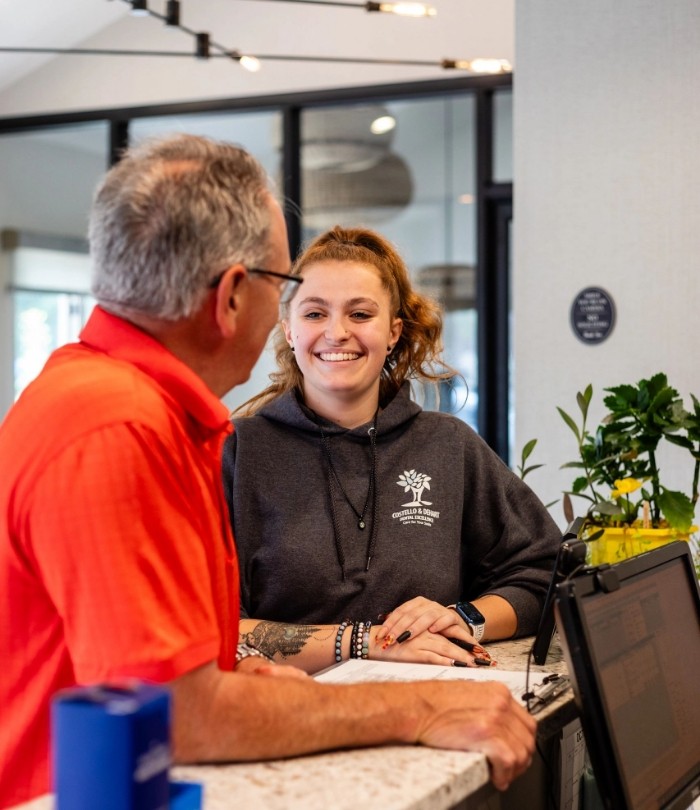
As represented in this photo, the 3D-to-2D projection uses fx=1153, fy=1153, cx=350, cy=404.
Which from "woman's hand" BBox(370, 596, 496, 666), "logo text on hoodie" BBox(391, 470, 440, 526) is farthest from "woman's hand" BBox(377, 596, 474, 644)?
"logo text on hoodie" BBox(391, 470, 440, 526)

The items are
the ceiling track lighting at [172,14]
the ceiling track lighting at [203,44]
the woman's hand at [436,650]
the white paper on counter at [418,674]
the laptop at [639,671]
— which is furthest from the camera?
the ceiling track lighting at [203,44]

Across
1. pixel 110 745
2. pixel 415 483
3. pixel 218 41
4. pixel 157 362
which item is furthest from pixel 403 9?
pixel 110 745

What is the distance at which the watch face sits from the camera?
1857 millimetres

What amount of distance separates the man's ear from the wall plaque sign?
299 cm

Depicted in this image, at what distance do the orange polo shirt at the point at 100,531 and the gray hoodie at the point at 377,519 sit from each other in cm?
72

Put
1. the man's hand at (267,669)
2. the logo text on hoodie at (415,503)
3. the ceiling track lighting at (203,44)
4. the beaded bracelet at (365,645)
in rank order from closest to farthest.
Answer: the man's hand at (267,669)
the beaded bracelet at (365,645)
the logo text on hoodie at (415,503)
the ceiling track lighting at (203,44)

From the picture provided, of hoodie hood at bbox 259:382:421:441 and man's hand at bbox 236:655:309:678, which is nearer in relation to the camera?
man's hand at bbox 236:655:309:678

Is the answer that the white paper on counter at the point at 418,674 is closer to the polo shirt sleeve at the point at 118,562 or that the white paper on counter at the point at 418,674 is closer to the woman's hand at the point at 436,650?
the woman's hand at the point at 436,650

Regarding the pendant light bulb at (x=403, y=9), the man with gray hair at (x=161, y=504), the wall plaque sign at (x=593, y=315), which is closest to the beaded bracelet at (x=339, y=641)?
the man with gray hair at (x=161, y=504)

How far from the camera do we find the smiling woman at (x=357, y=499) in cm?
197

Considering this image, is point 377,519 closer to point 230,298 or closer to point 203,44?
point 230,298

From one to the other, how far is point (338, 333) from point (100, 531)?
3.64 ft

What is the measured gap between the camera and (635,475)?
6.68ft

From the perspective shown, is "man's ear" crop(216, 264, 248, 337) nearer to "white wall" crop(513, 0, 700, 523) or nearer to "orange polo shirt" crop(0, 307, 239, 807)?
"orange polo shirt" crop(0, 307, 239, 807)
